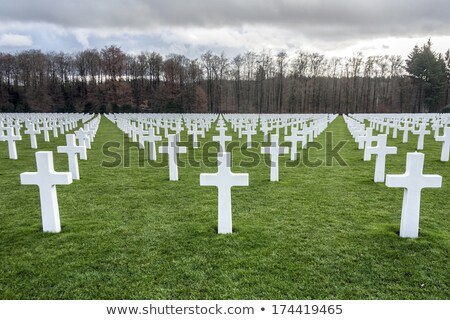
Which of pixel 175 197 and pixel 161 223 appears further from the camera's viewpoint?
pixel 175 197

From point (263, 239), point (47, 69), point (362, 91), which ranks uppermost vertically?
point (47, 69)

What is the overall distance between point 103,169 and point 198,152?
3779mm

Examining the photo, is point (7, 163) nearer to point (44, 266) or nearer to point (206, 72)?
point (44, 266)

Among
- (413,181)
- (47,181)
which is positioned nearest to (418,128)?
(413,181)

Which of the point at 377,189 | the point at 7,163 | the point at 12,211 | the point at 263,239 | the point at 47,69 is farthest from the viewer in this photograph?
the point at 47,69

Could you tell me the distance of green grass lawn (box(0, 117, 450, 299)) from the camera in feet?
10.1

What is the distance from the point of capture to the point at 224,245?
13.1 feet

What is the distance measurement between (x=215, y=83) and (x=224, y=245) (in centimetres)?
5569

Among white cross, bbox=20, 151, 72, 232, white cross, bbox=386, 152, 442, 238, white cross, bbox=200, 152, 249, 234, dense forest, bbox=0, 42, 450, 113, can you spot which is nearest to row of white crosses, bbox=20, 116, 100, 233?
white cross, bbox=20, 151, 72, 232

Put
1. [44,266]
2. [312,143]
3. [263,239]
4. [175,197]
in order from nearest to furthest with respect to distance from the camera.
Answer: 1. [44,266]
2. [263,239]
3. [175,197]
4. [312,143]

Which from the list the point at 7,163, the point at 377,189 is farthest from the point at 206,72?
the point at 377,189

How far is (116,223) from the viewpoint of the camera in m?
4.79

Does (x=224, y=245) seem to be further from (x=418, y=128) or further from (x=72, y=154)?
(x=418, y=128)

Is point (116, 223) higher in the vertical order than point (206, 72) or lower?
lower
